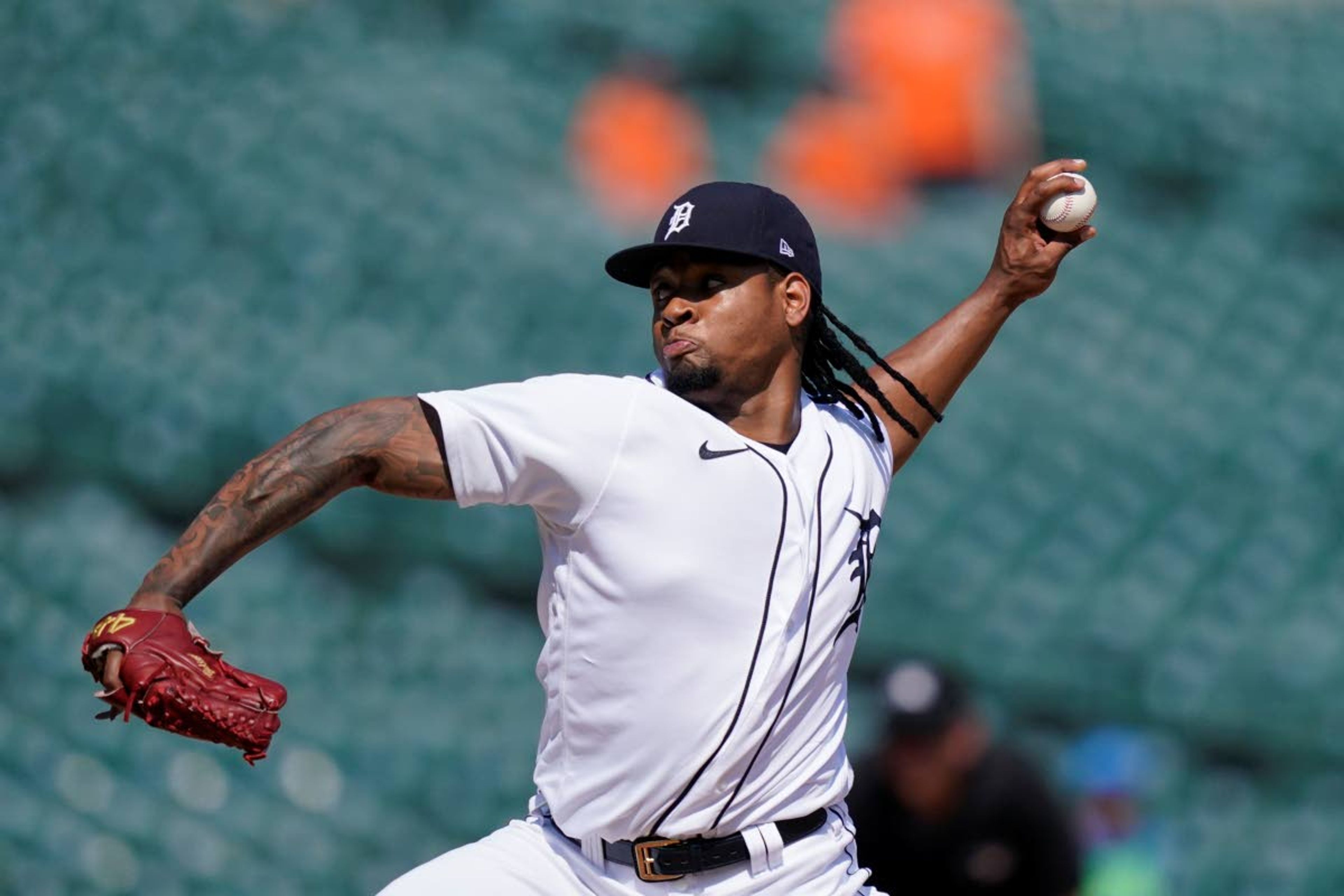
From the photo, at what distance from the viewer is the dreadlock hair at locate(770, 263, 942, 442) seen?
3.02 m

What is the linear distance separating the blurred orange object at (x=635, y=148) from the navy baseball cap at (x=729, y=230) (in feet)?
12.8

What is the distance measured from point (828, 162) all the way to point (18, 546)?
3446 millimetres

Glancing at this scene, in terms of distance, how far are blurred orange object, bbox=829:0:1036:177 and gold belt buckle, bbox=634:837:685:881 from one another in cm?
505

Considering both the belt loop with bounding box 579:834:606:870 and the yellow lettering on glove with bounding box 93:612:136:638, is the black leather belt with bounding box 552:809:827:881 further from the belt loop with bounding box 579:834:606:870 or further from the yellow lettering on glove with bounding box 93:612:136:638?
the yellow lettering on glove with bounding box 93:612:136:638

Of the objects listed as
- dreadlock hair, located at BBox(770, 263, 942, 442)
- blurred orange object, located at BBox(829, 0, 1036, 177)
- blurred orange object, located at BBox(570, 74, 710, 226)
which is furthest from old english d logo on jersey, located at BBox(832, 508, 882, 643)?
blurred orange object, located at BBox(829, 0, 1036, 177)

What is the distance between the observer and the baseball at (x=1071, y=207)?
3.10m

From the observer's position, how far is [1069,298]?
709 cm

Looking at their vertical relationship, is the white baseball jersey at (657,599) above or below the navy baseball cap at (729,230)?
below

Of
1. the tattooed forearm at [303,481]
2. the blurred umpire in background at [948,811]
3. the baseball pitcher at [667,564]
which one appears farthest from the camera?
the blurred umpire in background at [948,811]

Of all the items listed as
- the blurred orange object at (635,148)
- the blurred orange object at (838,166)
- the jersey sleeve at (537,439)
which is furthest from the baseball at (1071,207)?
the blurred orange object at (838,166)

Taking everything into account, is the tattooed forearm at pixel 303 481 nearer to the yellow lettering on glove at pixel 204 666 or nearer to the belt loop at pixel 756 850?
the yellow lettering on glove at pixel 204 666

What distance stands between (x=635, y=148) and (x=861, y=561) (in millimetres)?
4368

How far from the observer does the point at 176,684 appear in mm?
2111

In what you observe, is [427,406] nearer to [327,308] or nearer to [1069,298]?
[327,308]
